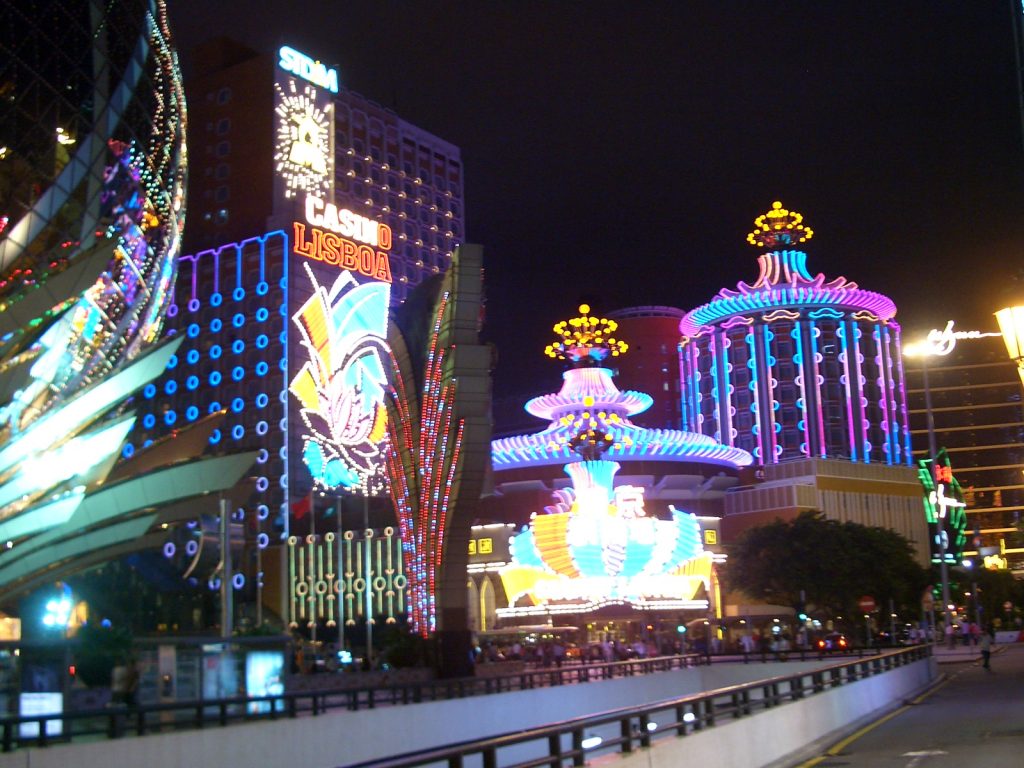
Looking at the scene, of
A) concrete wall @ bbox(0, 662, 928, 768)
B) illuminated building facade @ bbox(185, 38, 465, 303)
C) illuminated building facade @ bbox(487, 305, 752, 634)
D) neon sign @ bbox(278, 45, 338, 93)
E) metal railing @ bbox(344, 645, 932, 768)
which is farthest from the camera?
neon sign @ bbox(278, 45, 338, 93)

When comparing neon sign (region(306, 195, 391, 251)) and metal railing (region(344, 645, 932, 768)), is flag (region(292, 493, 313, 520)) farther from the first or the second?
metal railing (region(344, 645, 932, 768))

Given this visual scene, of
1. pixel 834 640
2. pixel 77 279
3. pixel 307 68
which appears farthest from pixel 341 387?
pixel 77 279

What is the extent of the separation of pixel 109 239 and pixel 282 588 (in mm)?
69923

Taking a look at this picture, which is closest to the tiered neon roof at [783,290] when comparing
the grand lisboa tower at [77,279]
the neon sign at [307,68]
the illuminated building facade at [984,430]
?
the neon sign at [307,68]

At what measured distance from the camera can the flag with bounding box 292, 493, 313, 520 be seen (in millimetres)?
110375

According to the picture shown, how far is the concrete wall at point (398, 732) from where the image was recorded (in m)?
20.2

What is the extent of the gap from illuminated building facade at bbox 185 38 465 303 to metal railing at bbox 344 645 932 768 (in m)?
96.0

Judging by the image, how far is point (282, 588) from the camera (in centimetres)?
10819

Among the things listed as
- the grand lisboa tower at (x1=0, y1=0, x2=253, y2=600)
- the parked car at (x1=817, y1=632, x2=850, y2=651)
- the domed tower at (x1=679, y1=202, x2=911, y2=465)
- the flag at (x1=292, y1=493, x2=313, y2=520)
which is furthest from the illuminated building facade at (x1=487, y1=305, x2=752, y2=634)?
the grand lisboa tower at (x1=0, y1=0, x2=253, y2=600)

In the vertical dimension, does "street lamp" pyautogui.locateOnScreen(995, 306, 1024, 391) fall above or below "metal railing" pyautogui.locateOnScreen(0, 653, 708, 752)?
above

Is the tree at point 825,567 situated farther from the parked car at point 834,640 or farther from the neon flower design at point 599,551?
the neon flower design at point 599,551

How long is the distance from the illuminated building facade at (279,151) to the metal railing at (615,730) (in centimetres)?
9601

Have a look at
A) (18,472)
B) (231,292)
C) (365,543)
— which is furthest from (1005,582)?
(18,472)

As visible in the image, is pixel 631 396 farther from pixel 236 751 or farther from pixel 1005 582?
pixel 236 751
